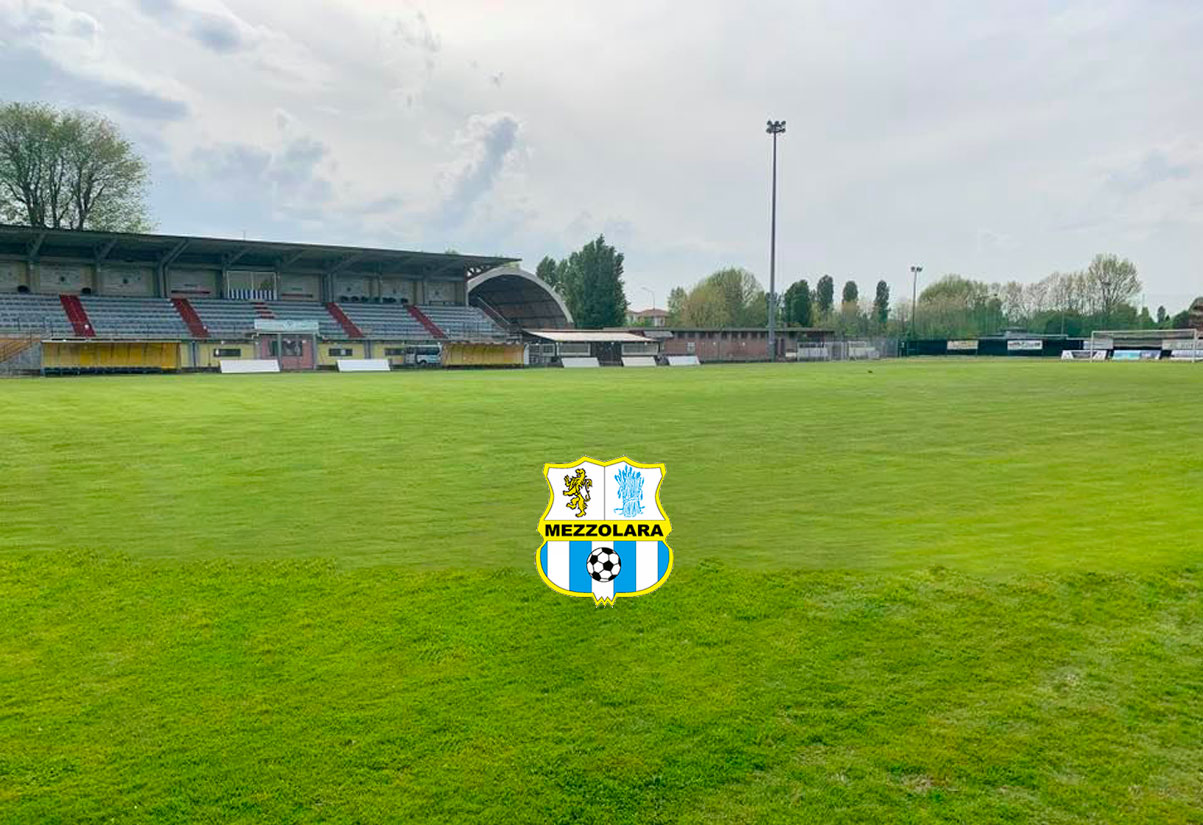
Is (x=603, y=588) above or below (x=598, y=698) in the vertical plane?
above

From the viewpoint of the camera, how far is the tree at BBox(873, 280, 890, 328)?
Answer: 12451cm

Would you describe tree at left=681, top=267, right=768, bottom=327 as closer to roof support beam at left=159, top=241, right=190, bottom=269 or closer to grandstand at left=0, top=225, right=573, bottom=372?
grandstand at left=0, top=225, right=573, bottom=372

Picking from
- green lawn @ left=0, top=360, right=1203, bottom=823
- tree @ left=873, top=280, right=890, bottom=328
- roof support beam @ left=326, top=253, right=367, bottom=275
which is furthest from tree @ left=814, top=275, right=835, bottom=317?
green lawn @ left=0, top=360, right=1203, bottom=823

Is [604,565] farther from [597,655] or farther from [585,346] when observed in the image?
[585,346]

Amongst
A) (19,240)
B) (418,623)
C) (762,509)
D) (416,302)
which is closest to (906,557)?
(762,509)

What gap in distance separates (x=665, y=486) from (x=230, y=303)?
2358 inches

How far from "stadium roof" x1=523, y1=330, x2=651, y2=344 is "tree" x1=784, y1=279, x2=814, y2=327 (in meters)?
40.6

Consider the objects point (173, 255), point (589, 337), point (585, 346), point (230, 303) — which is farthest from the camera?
Result: point (585, 346)

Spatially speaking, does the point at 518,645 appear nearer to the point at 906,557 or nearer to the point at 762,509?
the point at 906,557

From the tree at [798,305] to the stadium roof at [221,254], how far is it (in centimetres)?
4936

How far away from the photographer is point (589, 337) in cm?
7088

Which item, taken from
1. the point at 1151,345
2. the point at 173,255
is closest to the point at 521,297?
the point at 173,255

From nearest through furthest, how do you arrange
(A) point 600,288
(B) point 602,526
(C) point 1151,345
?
(B) point 602,526, (C) point 1151,345, (A) point 600,288

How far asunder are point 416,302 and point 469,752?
72.8 m
